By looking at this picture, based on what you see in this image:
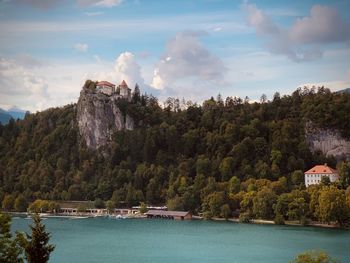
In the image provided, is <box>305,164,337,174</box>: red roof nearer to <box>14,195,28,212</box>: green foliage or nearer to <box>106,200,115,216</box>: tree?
<box>106,200,115,216</box>: tree

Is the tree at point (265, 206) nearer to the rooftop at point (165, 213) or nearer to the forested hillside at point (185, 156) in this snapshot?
the forested hillside at point (185, 156)

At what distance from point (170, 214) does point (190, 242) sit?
23483mm

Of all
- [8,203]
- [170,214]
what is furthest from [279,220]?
[8,203]

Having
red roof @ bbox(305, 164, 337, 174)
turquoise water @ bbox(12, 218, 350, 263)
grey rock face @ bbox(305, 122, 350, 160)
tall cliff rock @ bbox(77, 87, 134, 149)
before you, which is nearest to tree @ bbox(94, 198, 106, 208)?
tall cliff rock @ bbox(77, 87, 134, 149)

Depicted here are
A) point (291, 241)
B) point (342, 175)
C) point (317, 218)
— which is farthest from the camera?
point (342, 175)

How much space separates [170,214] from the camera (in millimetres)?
68688

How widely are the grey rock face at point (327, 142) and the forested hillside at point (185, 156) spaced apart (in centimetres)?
80

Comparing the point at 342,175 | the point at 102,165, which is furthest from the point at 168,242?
the point at 102,165

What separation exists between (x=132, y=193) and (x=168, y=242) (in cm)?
3312

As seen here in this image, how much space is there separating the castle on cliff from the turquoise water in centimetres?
3887

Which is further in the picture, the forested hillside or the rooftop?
the forested hillside

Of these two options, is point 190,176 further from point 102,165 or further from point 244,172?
point 102,165

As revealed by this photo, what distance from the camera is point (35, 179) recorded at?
88312mm

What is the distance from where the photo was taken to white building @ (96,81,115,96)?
321 feet
